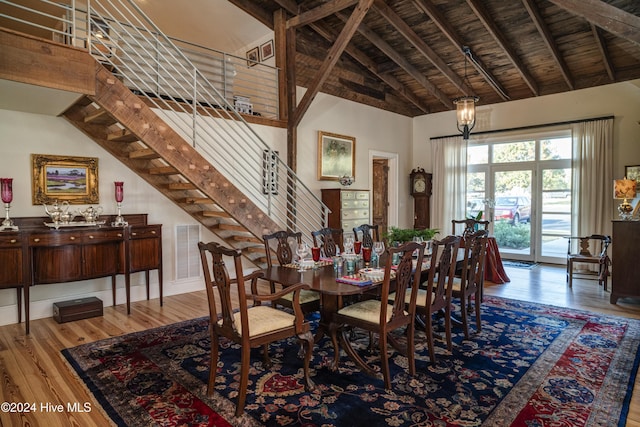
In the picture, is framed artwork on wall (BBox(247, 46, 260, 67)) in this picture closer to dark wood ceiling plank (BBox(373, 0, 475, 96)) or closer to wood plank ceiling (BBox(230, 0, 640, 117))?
wood plank ceiling (BBox(230, 0, 640, 117))

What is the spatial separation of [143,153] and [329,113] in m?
3.69

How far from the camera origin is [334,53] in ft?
17.4

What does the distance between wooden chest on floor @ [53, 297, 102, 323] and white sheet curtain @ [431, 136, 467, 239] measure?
6.33 meters

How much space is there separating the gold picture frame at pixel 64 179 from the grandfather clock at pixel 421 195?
609 cm

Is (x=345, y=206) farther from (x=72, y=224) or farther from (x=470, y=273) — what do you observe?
(x=72, y=224)

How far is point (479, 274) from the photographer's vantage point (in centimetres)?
365

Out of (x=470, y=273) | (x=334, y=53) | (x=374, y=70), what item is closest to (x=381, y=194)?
(x=374, y=70)

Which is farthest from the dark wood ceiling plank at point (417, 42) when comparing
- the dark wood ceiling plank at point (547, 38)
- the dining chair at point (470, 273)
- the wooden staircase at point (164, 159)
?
the dining chair at point (470, 273)

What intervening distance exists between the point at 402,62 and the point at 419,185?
8.83 feet

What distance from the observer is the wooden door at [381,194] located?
Answer: 7883mm

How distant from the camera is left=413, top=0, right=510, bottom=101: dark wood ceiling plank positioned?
5129mm

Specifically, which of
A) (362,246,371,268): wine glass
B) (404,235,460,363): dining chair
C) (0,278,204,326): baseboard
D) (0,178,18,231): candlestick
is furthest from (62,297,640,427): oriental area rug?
(0,178,18,231): candlestick

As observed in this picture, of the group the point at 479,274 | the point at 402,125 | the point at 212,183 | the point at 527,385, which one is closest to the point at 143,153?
the point at 212,183

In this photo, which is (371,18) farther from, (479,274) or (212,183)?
(479,274)
